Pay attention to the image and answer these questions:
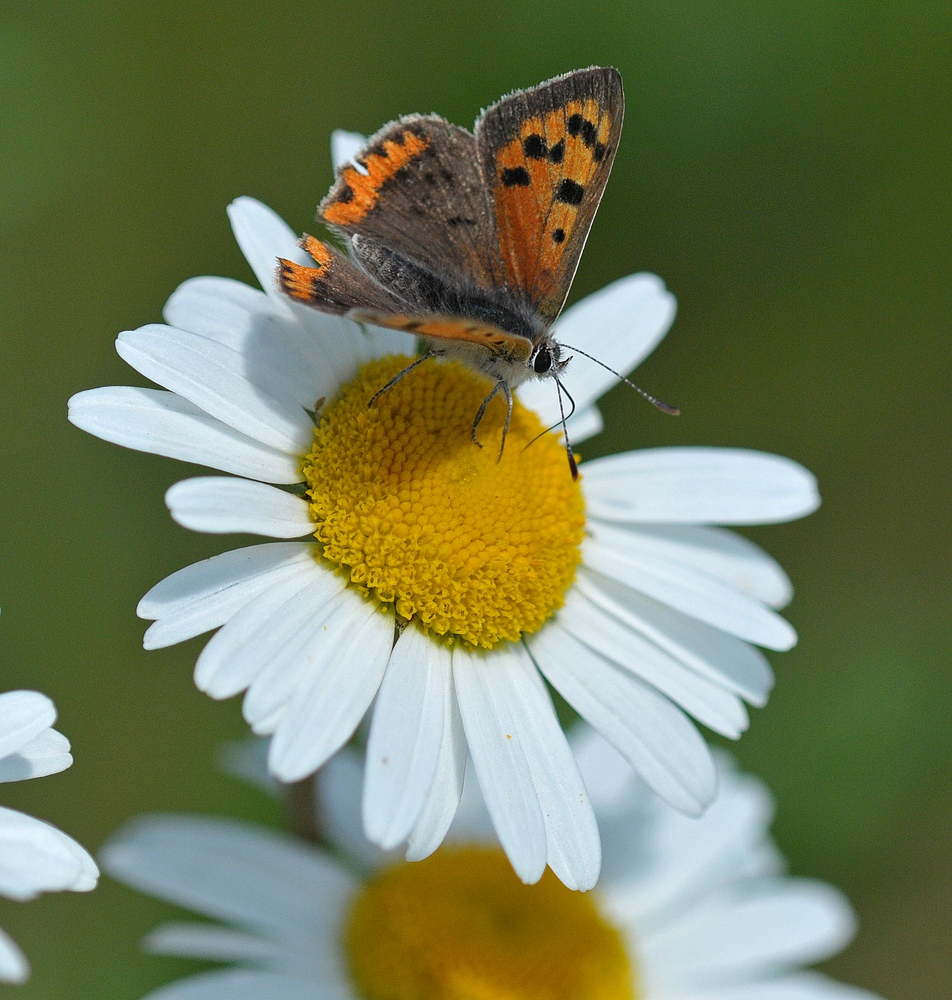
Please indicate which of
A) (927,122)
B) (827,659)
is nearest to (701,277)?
(927,122)

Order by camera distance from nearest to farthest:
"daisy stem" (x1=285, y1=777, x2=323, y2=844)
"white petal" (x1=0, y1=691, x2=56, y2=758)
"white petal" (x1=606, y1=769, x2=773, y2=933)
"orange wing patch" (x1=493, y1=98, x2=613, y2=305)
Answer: "white petal" (x1=0, y1=691, x2=56, y2=758)
"orange wing patch" (x1=493, y1=98, x2=613, y2=305)
"daisy stem" (x1=285, y1=777, x2=323, y2=844)
"white petal" (x1=606, y1=769, x2=773, y2=933)

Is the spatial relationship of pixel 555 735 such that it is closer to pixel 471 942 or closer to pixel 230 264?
pixel 471 942

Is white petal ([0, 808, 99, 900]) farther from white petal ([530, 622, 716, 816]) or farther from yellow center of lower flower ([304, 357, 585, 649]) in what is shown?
white petal ([530, 622, 716, 816])

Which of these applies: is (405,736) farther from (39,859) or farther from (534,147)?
(534,147)

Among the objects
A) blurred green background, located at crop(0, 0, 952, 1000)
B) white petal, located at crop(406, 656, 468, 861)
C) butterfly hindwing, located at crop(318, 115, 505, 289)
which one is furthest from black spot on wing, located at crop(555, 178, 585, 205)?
blurred green background, located at crop(0, 0, 952, 1000)

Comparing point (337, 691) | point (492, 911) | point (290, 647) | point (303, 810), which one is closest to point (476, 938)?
point (492, 911)
